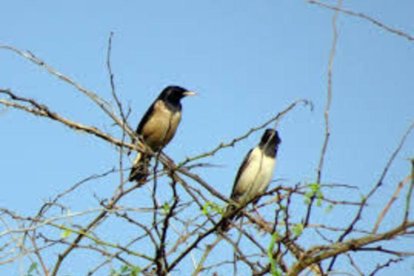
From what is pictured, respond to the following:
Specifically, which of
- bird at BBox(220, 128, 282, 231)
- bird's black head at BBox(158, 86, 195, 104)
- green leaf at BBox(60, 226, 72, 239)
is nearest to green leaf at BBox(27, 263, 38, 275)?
green leaf at BBox(60, 226, 72, 239)

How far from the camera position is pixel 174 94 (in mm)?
9539

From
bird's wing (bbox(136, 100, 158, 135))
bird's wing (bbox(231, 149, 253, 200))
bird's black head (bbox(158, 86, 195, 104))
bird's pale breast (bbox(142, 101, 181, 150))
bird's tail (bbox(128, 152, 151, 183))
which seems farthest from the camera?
bird's black head (bbox(158, 86, 195, 104))

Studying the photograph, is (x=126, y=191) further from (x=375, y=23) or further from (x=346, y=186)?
(x=375, y=23)

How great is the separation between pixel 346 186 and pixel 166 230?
714 millimetres

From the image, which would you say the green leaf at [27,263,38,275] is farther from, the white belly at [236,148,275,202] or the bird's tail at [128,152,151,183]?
the white belly at [236,148,275,202]

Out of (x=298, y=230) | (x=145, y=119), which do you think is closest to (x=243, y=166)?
(x=145, y=119)

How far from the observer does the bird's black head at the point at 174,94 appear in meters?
9.51

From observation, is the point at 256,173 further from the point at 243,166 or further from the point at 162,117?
the point at 162,117

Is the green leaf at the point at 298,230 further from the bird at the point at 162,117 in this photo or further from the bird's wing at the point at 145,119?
the bird's wing at the point at 145,119

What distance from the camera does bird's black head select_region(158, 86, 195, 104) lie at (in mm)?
9508

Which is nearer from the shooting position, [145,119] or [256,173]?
[256,173]

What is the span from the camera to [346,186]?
325 centimetres

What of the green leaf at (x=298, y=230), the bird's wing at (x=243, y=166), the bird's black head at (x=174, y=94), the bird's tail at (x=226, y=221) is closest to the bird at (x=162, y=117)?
the bird's black head at (x=174, y=94)

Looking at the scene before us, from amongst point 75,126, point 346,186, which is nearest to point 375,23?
point 346,186
